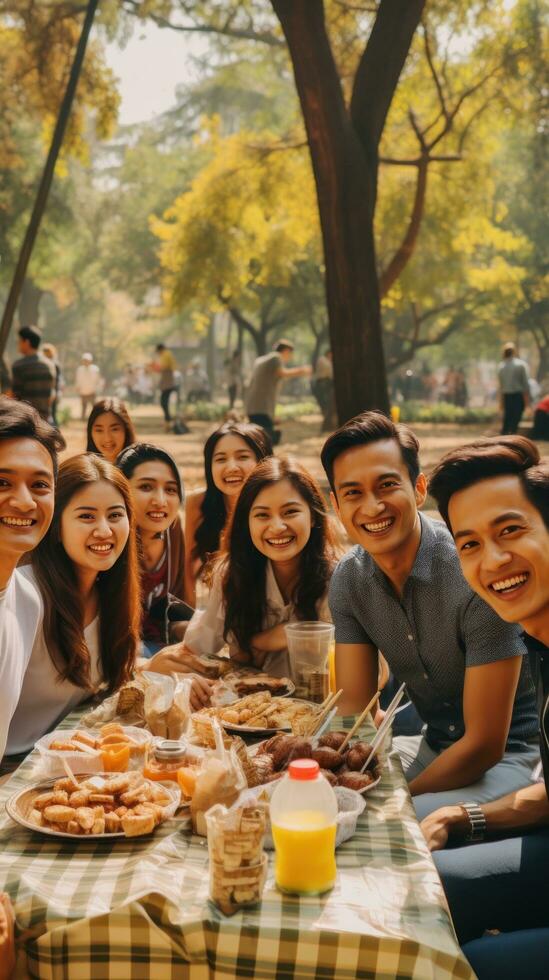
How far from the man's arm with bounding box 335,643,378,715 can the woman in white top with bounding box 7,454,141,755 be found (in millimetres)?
787

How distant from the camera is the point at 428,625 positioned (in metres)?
3.35

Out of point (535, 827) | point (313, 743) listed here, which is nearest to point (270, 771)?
point (313, 743)

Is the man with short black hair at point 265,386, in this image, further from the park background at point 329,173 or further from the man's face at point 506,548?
the man's face at point 506,548

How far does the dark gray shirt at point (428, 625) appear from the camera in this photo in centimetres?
330

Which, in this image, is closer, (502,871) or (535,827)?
(502,871)

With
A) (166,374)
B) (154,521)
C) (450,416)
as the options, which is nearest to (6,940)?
(154,521)

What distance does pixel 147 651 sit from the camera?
4.95m

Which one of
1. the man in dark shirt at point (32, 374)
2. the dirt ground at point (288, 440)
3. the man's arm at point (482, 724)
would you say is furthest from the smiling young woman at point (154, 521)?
the man in dark shirt at point (32, 374)

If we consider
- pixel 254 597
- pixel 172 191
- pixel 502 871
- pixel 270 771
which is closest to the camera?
pixel 270 771

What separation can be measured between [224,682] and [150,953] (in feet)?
5.26

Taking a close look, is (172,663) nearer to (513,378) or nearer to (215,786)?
(215,786)

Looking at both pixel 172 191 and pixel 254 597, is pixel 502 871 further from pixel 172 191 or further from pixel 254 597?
pixel 172 191

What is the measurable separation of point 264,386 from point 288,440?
7771 millimetres

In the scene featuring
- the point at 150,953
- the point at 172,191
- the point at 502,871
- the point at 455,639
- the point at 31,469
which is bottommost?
the point at 502,871
